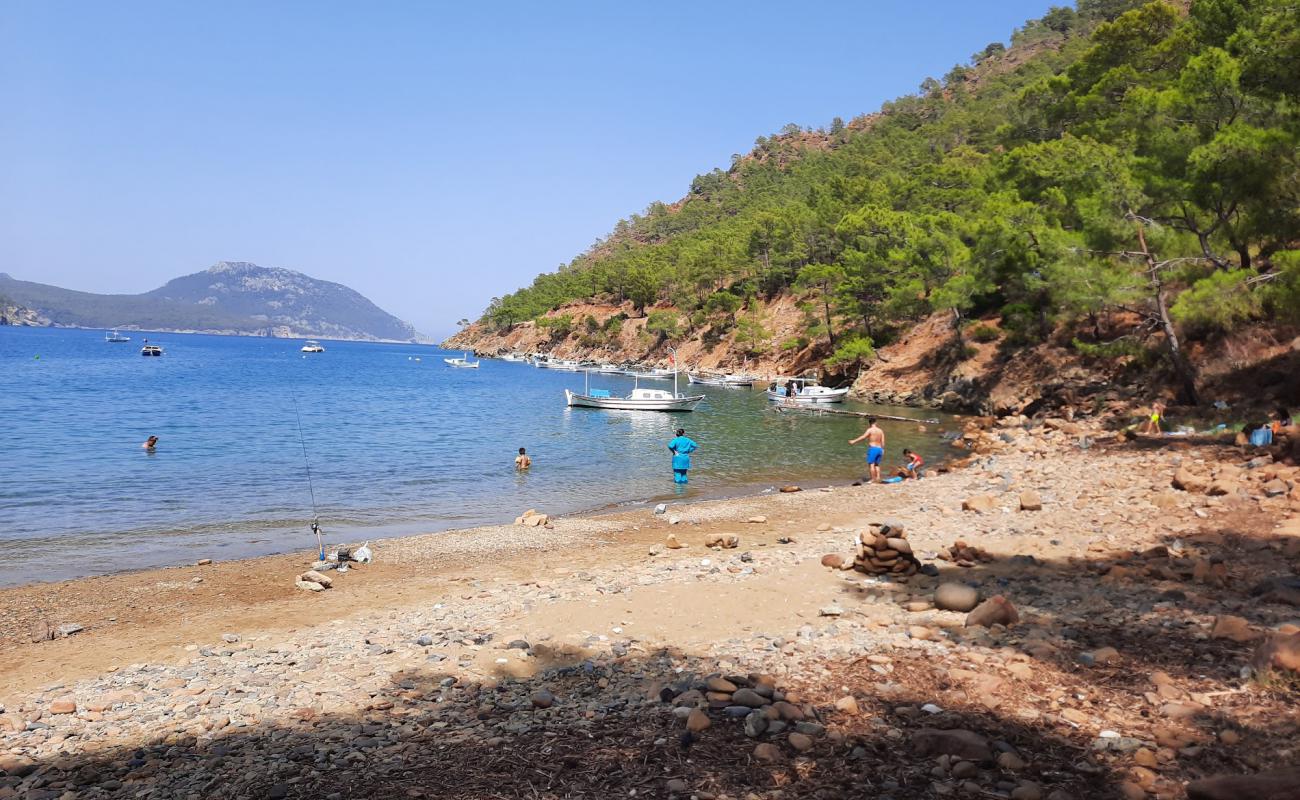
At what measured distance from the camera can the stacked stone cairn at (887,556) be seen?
10.6 metres

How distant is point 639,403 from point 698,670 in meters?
43.1

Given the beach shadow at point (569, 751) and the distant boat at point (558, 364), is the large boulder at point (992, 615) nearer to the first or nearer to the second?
the beach shadow at point (569, 751)

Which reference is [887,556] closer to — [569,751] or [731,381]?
[569,751]

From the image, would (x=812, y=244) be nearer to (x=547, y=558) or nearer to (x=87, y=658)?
(x=547, y=558)

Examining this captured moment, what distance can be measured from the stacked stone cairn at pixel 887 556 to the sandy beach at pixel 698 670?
0.74 ft

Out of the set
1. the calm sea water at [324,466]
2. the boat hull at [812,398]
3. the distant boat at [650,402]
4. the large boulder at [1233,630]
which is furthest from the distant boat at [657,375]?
the large boulder at [1233,630]

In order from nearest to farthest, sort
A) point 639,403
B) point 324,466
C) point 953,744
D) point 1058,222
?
point 953,744
point 324,466
point 1058,222
point 639,403

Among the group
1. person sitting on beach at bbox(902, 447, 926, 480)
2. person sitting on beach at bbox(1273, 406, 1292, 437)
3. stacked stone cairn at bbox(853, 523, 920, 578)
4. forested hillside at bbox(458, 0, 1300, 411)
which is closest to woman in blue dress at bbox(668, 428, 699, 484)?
person sitting on beach at bbox(902, 447, 926, 480)

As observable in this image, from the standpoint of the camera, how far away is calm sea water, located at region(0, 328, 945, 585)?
17719 millimetres

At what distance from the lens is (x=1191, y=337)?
28.4 metres

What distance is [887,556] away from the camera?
10758 mm

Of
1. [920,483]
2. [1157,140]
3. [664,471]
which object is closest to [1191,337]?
[1157,140]

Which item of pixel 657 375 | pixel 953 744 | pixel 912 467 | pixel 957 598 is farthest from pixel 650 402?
pixel 953 744

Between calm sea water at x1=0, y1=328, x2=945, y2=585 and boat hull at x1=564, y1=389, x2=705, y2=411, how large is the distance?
2.43ft
